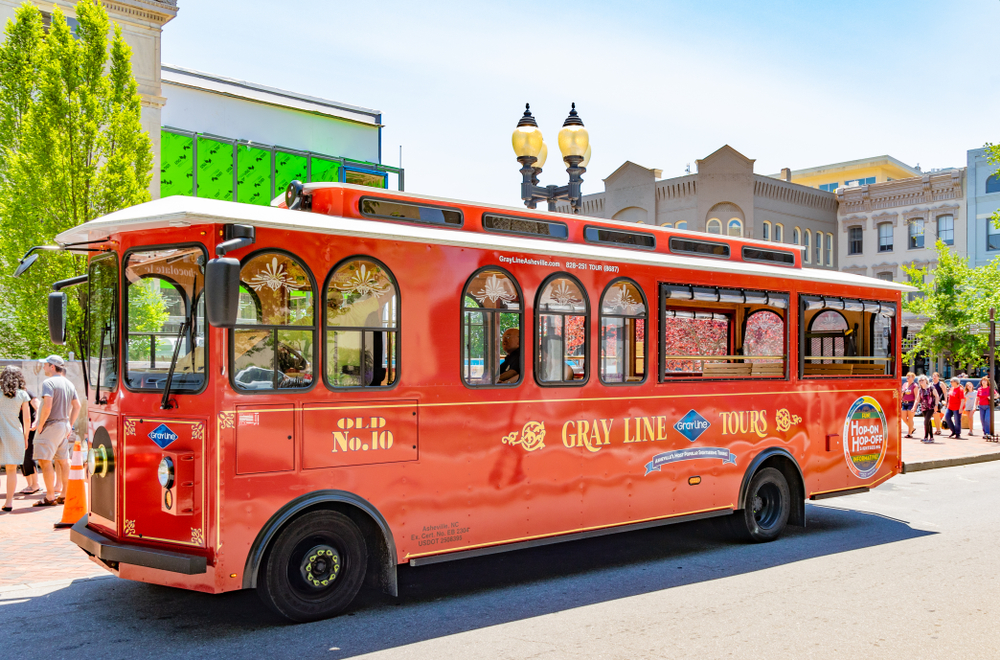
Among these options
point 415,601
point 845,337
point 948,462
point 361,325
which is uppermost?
point 361,325

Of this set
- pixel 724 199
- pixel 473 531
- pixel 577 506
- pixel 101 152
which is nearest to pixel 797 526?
pixel 577 506

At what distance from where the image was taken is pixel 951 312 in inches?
1480

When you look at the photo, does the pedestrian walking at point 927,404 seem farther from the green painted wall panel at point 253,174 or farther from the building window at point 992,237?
the building window at point 992,237

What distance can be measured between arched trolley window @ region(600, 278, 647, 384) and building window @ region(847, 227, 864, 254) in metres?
44.3

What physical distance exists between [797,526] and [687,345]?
106 inches

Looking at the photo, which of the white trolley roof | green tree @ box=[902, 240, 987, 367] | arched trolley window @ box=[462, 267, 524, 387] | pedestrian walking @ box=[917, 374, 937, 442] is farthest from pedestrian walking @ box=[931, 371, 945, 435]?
arched trolley window @ box=[462, 267, 524, 387]

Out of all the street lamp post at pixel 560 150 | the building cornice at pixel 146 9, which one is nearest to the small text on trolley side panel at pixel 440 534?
the street lamp post at pixel 560 150

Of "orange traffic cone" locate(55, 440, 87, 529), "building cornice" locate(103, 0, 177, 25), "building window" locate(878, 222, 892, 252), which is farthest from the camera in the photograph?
"building window" locate(878, 222, 892, 252)

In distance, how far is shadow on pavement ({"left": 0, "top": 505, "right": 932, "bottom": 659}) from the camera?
5.26m

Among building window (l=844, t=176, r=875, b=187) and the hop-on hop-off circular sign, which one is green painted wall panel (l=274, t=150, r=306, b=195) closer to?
the hop-on hop-off circular sign

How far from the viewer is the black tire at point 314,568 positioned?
18.0 feet

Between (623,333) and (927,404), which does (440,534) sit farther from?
(927,404)

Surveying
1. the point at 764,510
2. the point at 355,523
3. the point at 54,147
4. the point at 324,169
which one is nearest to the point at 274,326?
the point at 355,523

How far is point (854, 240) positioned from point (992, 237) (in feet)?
22.9
